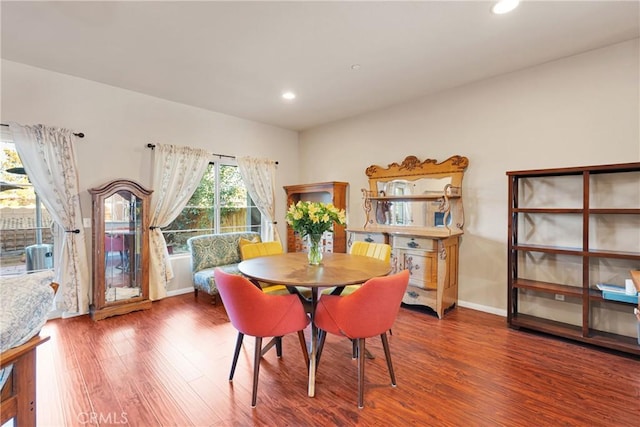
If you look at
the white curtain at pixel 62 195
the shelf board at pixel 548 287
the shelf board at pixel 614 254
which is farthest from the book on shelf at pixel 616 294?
the white curtain at pixel 62 195

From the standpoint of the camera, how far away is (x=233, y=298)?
1905 millimetres

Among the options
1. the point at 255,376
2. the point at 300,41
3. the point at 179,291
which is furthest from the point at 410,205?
the point at 179,291

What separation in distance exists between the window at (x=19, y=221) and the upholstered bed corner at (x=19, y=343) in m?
2.46

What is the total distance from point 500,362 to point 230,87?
4012 mm

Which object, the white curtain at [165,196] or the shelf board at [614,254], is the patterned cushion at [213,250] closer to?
the white curtain at [165,196]

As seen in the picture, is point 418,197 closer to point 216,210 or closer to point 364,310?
point 364,310

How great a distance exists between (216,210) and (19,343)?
3.54 meters

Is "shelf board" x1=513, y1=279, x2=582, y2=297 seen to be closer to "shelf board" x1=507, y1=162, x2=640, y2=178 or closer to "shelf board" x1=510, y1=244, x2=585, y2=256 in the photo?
"shelf board" x1=510, y1=244, x2=585, y2=256

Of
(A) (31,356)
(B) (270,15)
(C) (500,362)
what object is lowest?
(C) (500,362)

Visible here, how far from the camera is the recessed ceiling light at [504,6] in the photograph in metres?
2.12

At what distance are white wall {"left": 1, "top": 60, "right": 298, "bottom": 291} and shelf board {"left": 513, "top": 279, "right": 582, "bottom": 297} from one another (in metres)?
4.29

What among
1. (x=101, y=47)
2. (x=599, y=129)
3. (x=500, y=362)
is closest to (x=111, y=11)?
(x=101, y=47)

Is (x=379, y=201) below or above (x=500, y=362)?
above

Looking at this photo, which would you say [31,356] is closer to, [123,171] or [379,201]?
[123,171]
